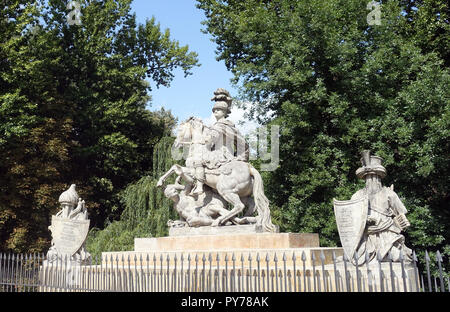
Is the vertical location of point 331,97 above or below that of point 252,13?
below

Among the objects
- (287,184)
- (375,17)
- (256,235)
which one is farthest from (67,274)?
(375,17)

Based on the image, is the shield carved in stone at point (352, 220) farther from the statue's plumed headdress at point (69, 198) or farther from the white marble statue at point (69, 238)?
the statue's plumed headdress at point (69, 198)

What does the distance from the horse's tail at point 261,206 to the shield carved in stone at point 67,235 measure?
451 cm

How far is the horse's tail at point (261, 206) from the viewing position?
999cm

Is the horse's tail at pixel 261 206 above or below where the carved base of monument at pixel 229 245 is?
above

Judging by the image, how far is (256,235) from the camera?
31.0ft

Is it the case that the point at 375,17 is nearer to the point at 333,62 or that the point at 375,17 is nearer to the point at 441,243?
the point at 333,62

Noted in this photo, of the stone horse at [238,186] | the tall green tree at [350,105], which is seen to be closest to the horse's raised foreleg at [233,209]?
the stone horse at [238,186]

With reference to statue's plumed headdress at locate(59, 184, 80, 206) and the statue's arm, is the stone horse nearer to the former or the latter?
statue's plumed headdress at locate(59, 184, 80, 206)

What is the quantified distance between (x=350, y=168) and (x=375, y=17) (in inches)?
239

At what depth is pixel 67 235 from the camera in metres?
11.0

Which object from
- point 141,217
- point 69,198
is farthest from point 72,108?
point 69,198

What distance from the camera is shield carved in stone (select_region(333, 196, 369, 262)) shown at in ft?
25.7

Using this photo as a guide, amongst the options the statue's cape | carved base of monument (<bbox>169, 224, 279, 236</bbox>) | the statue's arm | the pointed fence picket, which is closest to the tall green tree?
the statue's cape
